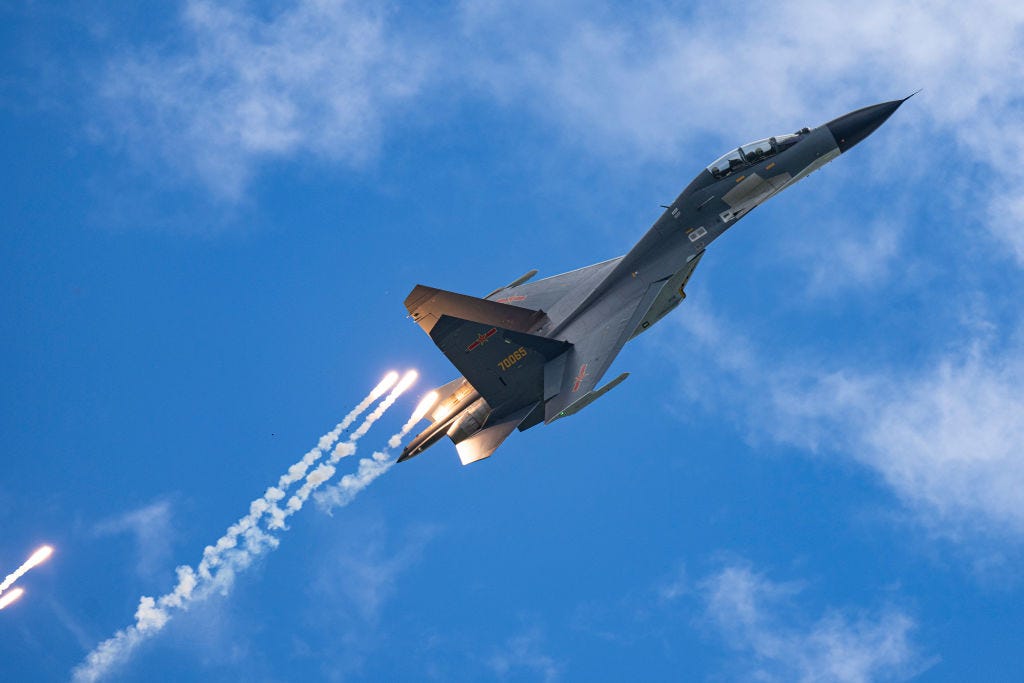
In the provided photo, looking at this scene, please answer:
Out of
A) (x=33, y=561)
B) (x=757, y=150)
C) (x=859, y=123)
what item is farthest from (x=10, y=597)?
(x=859, y=123)

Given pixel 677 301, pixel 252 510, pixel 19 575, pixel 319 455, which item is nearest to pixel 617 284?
pixel 677 301

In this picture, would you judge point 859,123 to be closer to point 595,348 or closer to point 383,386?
point 595,348

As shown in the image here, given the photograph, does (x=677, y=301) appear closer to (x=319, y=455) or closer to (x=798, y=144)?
(x=798, y=144)

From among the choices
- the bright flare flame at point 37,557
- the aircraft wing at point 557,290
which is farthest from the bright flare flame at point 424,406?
the bright flare flame at point 37,557

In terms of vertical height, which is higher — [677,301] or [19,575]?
[19,575]

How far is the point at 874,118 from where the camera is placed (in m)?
45.5

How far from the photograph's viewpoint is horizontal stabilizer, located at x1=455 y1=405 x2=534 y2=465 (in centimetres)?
4756

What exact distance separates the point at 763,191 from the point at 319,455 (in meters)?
18.1

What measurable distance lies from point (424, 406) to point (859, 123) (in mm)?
16811

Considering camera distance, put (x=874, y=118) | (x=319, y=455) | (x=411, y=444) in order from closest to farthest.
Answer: (x=874, y=118) < (x=411, y=444) < (x=319, y=455)

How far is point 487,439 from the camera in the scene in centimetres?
4788

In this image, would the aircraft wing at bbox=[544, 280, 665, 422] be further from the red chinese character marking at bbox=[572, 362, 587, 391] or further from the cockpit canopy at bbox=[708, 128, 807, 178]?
the cockpit canopy at bbox=[708, 128, 807, 178]

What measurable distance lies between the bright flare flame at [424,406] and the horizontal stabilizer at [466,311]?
2827 mm

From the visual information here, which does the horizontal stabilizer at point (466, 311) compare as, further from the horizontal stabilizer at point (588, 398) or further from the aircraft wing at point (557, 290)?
the horizontal stabilizer at point (588, 398)
